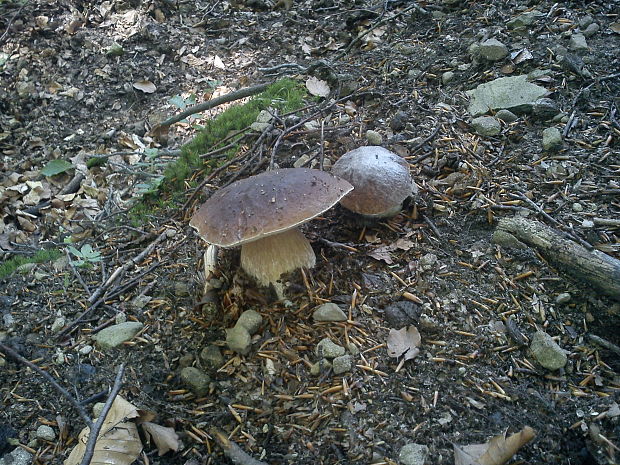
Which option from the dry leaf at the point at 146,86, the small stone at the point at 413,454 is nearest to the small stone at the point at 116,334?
the small stone at the point at 413,454

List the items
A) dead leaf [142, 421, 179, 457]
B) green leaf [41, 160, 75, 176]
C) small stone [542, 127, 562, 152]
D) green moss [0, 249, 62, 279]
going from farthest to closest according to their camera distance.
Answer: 1. green leaf [41, 160, 75, 176]
2. green moss [0, 249, 62, 279]
3. small stone [542, 127, 562, 152]
4. dead leaf [142, 421, 179, 457]

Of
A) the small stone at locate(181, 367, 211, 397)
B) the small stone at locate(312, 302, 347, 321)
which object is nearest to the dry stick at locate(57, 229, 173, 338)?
the small stone at locate(181, 367, 211, 397)

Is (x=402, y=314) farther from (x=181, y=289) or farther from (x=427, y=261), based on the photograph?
(x=181, y=289)

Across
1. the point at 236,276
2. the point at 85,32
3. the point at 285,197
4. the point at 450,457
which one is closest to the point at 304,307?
the point at 236,276

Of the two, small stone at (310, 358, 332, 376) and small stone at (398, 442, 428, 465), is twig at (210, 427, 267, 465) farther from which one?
small stone at (398, 442, 428, 465)

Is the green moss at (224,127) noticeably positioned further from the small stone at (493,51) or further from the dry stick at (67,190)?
the small stone at (493,51)

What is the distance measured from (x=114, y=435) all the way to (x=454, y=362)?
61.0 inches

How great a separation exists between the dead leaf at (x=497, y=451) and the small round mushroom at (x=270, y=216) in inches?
44.8

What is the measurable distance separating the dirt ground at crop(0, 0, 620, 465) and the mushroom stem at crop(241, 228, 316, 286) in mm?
81

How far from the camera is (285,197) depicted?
2.09 meters

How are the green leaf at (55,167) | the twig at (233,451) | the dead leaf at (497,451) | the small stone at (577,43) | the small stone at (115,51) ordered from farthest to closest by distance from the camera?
the small stone at (115,51), the green leaf at (55,167), the small stone at (577,43), the twig at (233,451), the dead leaf at (497,451)

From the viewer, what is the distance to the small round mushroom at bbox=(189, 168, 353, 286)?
203 centimetres

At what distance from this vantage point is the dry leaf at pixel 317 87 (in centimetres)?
376

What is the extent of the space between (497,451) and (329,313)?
939 mm
